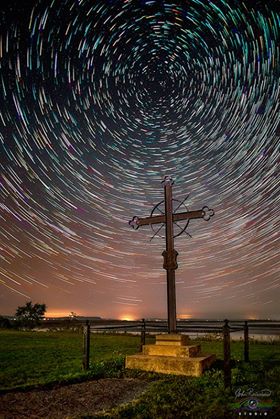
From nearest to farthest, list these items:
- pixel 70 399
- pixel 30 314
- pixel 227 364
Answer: pixel 70 399, pixel 227 364, pixel 30 314

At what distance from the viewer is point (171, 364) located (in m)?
7.98

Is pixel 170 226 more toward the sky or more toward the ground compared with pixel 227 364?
more toward the sky

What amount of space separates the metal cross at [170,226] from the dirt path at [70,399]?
2166mm

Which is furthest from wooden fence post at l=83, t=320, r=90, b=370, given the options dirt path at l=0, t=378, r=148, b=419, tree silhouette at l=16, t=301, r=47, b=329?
tree silhouette at l=16, t=301, r=47, b=329

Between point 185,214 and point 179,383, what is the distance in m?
4.59

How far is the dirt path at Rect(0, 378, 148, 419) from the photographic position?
5.32 metres

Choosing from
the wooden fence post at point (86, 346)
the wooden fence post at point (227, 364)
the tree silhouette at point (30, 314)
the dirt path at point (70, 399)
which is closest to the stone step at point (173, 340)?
the dirt path at point (70, 399)

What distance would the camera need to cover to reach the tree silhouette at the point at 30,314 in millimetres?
38906

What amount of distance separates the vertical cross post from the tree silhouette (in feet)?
109

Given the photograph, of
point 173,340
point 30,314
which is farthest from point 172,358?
point 30,314

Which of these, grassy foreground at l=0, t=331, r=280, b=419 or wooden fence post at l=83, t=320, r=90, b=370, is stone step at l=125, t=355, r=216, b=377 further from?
wooden fence post at l=83, t=320, r=90, b=370

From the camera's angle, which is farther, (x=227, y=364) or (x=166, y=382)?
(x=166, y=382)

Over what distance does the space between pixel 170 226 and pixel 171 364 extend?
371 centimetres

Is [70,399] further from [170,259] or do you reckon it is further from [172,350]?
[170,259]
